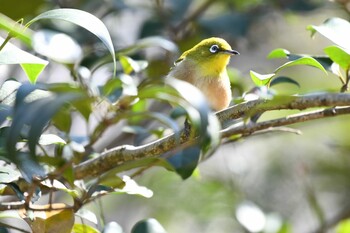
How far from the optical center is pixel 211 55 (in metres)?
3.59

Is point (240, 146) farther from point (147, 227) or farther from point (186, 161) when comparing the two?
point (147, 227)

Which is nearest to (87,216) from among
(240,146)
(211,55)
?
(211,55)

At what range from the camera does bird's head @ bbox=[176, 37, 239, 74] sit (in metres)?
3.50

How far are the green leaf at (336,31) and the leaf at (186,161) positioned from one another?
0.61 metres

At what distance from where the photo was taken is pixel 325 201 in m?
5.80

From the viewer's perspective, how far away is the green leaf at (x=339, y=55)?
94.4 inches

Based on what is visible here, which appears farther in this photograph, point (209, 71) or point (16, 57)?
point (209, 71)

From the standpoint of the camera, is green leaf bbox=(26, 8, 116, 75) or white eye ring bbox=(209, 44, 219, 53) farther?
white eye ring bbox=(209, 44, 219, 53)

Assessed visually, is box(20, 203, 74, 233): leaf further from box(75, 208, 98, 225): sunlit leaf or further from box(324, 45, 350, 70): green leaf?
box(324, 45, 350, 70): green leaf

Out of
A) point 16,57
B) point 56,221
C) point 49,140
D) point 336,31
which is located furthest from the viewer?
point 336,31

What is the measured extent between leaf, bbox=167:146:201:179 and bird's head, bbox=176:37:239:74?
32.0 inches

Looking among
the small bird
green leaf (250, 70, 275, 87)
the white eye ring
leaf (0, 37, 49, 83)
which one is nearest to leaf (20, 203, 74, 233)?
leaf (0, 37, 49, 83)

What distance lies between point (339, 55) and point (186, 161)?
0.67 metres

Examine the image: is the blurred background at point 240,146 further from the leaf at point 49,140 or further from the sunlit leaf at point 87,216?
the leaf at point 49,140
